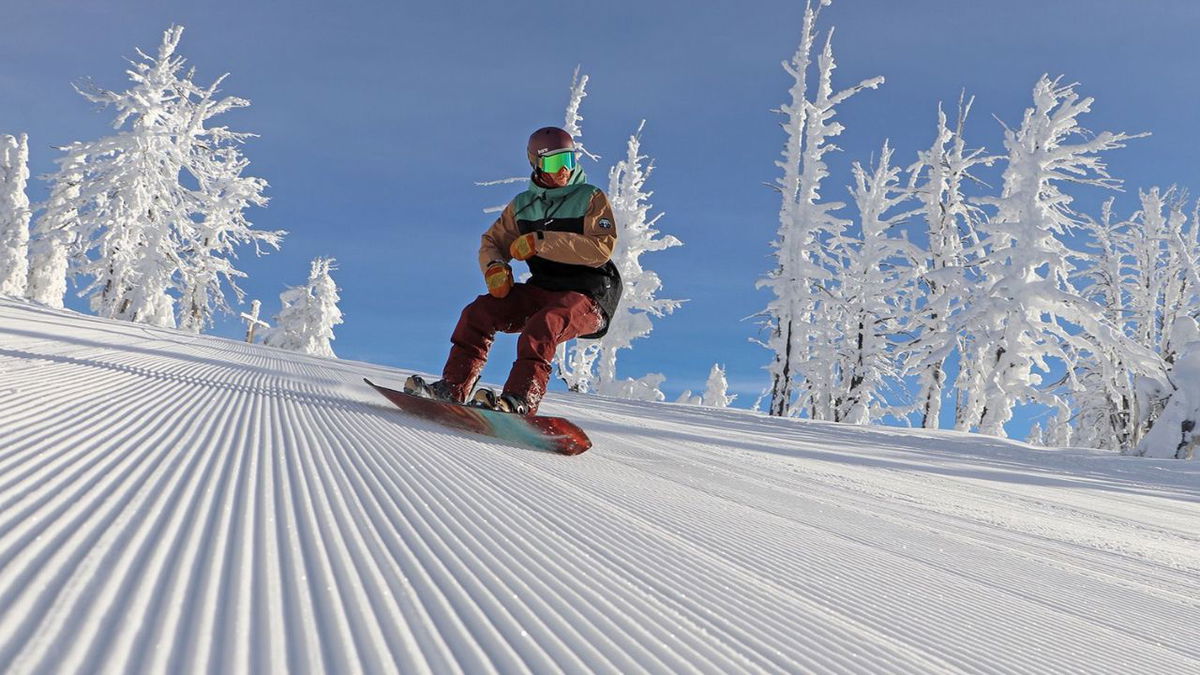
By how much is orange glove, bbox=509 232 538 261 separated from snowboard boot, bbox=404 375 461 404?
79 cm

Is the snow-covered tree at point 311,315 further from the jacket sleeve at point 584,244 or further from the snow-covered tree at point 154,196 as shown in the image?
the jacket sleeve at point 584,244

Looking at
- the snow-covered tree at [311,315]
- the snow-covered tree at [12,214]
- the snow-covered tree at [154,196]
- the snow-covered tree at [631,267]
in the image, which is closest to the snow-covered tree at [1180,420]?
the snow-covered tree at [631,267]

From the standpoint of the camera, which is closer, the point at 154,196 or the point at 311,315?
the point at 154,196

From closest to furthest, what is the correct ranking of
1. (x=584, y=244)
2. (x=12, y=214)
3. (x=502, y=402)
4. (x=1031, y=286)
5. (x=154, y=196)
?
(x=502, y=402), (x=584, y=244), (x=1031, y=286), (x=154, y=196), (x=12, y=214)

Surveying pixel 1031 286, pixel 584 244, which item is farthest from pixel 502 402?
pixel 1031 286

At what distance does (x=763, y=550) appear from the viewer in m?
1.69

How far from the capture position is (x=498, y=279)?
3.82 meters

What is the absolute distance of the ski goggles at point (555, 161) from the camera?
12.6 feet

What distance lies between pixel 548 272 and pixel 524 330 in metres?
0.44

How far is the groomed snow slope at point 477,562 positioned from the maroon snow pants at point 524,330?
499 mm

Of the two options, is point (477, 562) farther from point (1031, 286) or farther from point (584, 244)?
point (1031, 286)

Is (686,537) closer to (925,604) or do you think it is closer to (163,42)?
(925,604)

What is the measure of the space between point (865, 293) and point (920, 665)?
24.2 m

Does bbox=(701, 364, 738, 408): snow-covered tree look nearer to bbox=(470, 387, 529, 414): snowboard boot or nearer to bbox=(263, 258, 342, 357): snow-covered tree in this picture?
bbox=(263, 258, 342, 357): snow-covered tree
